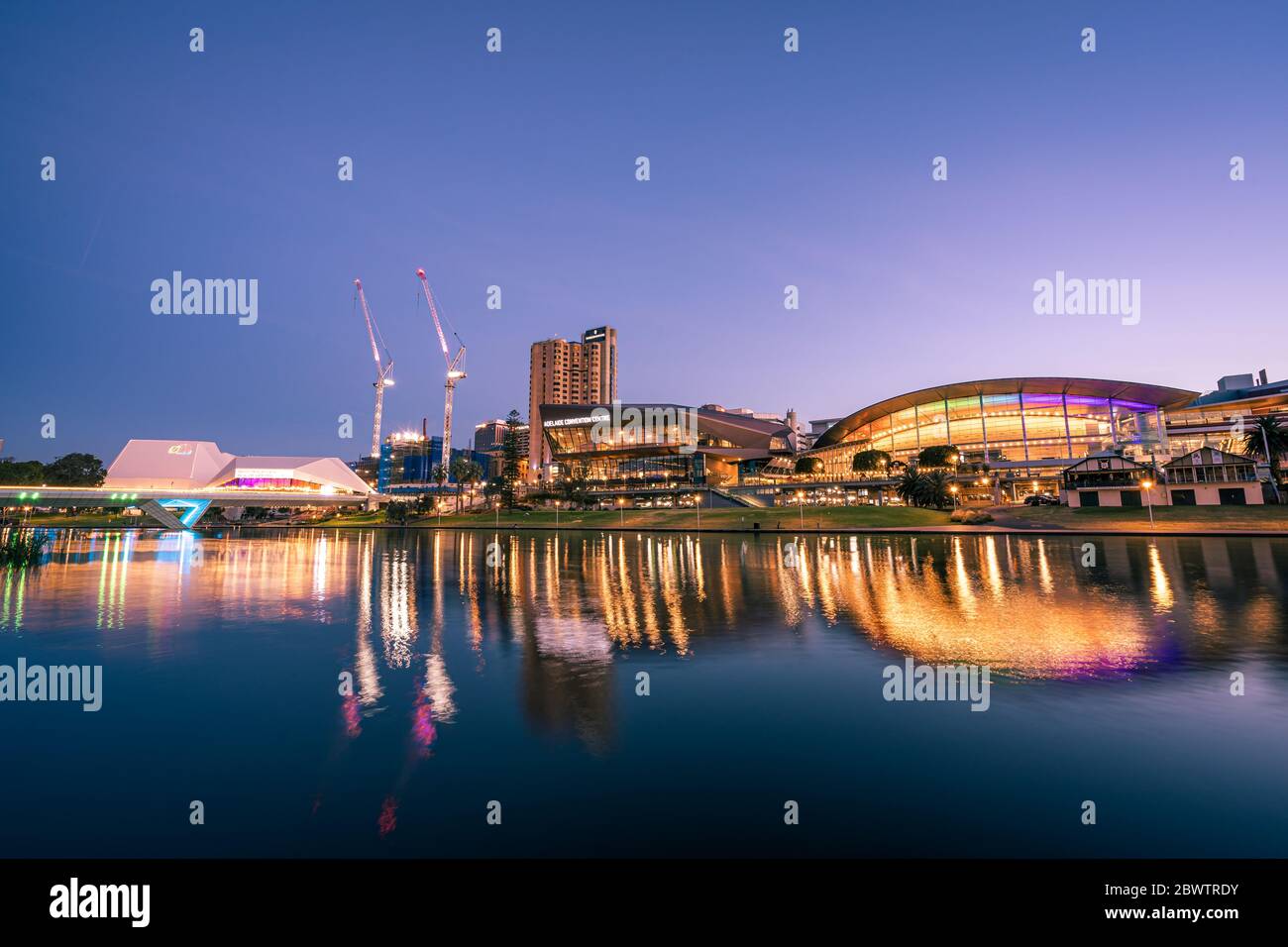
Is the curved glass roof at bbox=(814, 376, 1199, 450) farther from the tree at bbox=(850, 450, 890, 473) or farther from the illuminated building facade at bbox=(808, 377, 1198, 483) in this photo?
the tree at bbox=(850, 450, 890, 473)

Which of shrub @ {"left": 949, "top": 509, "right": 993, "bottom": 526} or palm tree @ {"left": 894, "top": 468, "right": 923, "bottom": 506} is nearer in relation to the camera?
shrub @ {"left": 949, "top": 509, "right": 993, "bottom": 526}

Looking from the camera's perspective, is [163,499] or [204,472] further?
[204,472]

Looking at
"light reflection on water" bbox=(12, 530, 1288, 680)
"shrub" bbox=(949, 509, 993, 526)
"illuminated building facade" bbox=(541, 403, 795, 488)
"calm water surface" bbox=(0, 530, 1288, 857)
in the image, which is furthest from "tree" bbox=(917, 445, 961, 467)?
"calm water surface" bbox=(0, 530, 1288, 857)

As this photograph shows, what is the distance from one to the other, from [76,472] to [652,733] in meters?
222

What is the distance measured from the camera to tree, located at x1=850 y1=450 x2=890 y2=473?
353 feet

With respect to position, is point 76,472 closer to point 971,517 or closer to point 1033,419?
point 971,517

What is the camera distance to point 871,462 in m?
107

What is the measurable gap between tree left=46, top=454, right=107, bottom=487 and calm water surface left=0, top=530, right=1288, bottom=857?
192384 millimetres

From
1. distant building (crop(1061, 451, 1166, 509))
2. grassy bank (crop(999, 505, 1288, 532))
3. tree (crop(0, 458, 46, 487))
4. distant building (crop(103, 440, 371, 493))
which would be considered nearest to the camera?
grassy bank (crop(999, 505, 1288, 532))

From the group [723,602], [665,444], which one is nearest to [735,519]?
[723,602]

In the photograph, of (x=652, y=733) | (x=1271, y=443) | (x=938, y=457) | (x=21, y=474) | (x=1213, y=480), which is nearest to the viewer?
(x=652, y=733)

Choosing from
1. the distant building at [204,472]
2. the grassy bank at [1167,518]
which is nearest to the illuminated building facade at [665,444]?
the distant building at [204,472]

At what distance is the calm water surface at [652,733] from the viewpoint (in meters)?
5.63

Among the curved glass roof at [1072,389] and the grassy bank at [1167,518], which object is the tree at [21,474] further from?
the curved glass roof at [1072,389]
